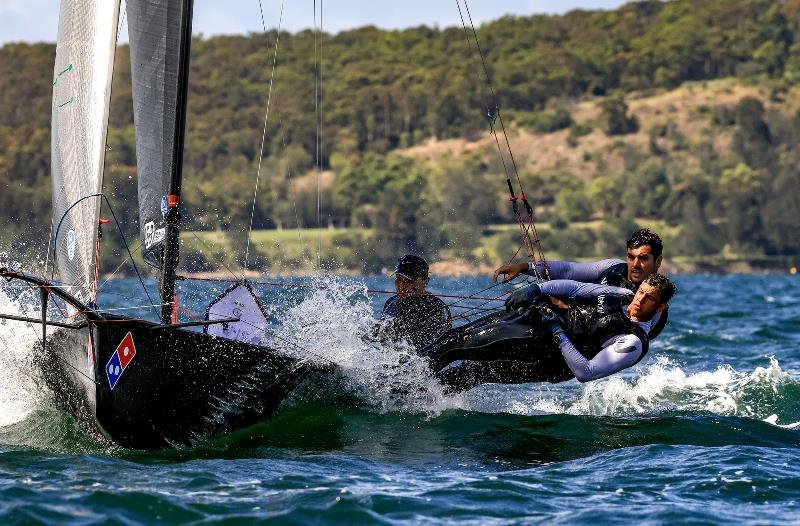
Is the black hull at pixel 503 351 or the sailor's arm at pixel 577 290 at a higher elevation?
the sailor's arm at pixel 577 290

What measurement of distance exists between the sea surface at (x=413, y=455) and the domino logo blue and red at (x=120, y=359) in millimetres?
262

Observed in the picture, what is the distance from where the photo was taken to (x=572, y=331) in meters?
8.14

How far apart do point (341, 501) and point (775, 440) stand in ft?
10.6

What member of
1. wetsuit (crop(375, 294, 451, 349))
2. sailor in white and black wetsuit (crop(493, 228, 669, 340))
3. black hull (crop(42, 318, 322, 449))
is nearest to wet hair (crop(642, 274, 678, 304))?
sailor in white and black wetsuit (crop(493, 228, 669, 340))

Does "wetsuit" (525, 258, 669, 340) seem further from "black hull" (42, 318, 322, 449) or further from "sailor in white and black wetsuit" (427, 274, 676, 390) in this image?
"black hull" (42, 318, 322, 449)

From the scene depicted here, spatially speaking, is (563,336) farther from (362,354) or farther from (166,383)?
(166,383)

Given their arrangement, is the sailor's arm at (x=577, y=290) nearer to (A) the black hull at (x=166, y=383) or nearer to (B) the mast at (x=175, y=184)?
(A) the black hull at (x=166, y=383)

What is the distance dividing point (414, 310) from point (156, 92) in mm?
2280

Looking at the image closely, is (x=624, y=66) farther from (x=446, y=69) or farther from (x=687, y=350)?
(x=687, y=350)

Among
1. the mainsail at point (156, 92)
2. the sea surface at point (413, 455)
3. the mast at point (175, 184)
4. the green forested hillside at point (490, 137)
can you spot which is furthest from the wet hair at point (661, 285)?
the green forested hillside at point (490, 137)

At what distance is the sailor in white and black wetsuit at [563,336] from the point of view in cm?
786

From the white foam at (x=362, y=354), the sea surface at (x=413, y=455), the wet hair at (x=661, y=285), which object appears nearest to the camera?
the sea surface at (x=413, y=455)

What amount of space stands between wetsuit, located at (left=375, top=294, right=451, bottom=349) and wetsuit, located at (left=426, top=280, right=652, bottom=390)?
0.83 ft

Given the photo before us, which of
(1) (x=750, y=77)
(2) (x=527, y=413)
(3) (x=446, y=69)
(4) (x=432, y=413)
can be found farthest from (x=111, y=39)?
(3) (x=446, y=69)
